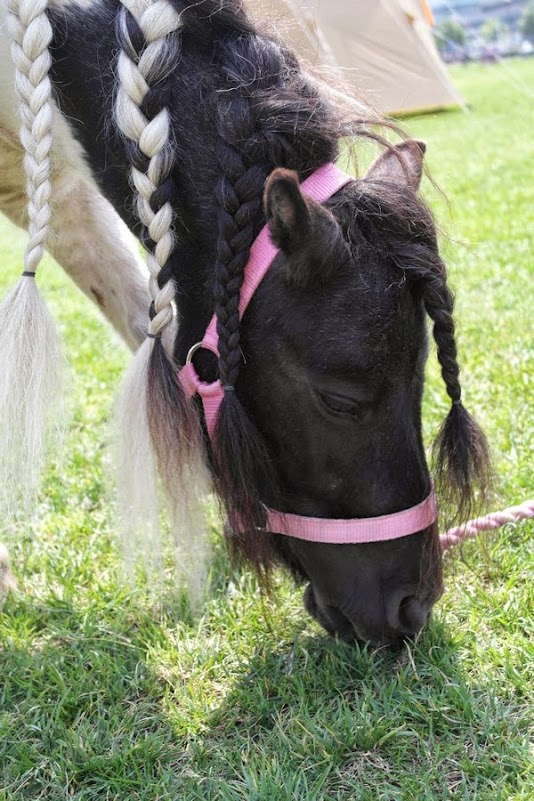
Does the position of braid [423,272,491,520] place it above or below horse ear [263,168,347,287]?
below

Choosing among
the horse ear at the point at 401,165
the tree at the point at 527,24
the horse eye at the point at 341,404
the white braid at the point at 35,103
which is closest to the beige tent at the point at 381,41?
the horse ear at the point at 401,165

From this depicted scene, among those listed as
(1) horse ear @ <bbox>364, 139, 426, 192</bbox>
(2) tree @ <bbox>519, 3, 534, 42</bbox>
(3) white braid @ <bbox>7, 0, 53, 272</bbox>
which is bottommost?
(2) tree @ <bbox>519, 3, 534, 42</bbox>

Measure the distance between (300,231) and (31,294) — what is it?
26.6 inches

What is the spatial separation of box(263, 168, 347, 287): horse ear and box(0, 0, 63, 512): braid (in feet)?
1.97

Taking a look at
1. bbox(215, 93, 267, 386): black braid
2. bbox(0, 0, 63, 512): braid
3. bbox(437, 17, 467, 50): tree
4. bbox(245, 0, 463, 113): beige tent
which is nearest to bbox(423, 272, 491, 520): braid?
bbox(215, 93, 267, 386): black braid

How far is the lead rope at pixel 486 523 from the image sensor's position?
2293 mm

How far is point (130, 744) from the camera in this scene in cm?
198

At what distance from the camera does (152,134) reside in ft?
6.29

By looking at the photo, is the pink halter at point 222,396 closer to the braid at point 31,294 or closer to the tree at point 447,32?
the braid at point 31,294

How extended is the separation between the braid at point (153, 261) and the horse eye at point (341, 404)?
318mm

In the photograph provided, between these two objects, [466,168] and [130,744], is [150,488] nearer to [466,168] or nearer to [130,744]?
[130,744]

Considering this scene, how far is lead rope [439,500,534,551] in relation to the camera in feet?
7.52

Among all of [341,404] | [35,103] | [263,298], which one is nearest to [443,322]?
[341,404]

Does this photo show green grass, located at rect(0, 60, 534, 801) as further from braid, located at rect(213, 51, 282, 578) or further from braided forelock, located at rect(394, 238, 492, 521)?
braid, located at rect(213, 51, 282, 578)
